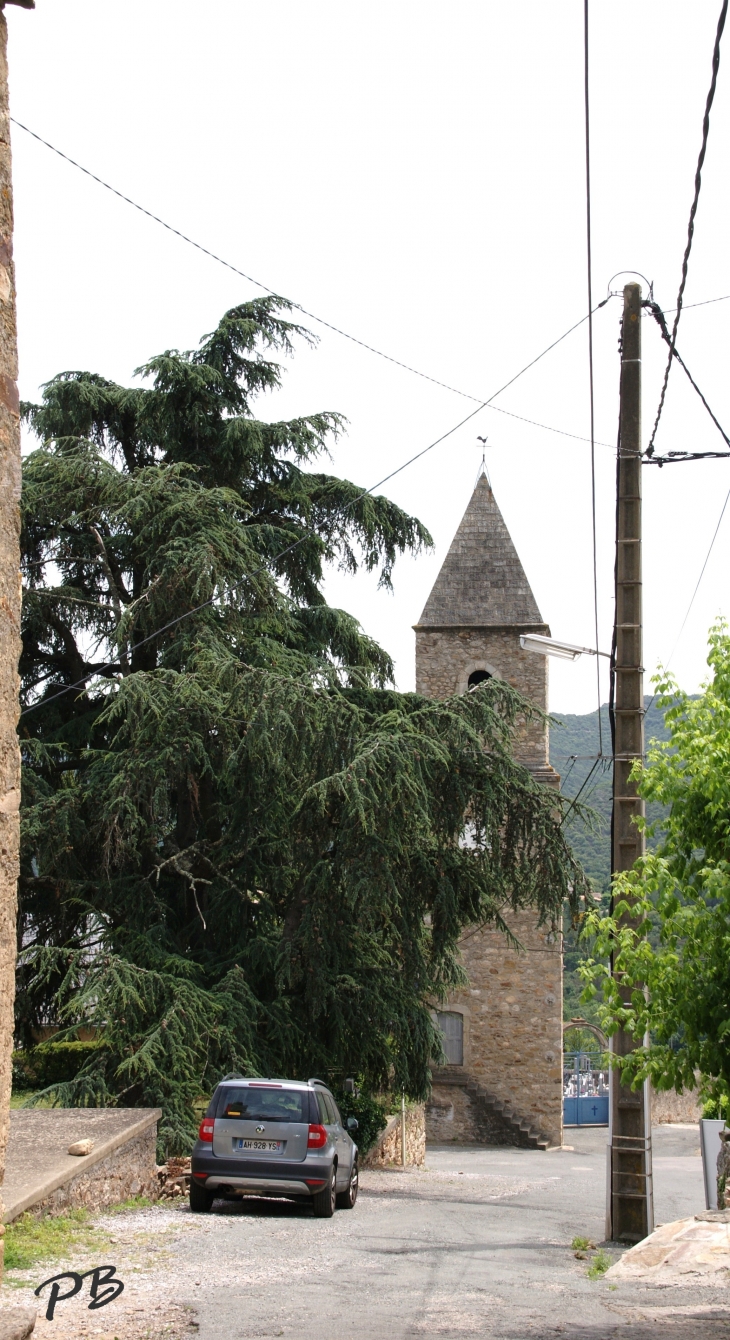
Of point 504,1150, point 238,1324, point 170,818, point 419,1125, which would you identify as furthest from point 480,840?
point 504,1150

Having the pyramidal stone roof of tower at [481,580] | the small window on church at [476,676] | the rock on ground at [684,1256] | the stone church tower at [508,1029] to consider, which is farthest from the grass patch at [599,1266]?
the pyramidal stone roof of tower at [481,580]

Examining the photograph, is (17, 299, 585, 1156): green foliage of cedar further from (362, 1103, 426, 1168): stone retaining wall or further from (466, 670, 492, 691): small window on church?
(466, 670, 492, 691): small window on church

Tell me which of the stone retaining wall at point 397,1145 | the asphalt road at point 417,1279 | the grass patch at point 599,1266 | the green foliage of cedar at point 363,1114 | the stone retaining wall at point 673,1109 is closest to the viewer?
the asphalt road at point 417,1279

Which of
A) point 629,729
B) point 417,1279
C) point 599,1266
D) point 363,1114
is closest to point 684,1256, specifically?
point 599,1266

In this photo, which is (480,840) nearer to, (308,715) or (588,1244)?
(308,715)

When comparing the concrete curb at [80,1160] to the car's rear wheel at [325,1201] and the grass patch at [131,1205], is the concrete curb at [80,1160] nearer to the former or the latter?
the grass patch at [131,1205]

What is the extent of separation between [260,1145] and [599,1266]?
3.40 m

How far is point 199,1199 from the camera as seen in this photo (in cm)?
1127

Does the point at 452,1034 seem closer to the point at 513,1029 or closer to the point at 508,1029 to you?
the point at 508,1029

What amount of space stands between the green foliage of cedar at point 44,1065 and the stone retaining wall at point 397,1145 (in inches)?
178

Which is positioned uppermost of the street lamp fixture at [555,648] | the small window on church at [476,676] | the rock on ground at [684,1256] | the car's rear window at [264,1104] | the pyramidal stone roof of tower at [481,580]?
the pyramidal stone roof of tower at [481,580]

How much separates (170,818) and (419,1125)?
9336mm

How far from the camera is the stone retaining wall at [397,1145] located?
19.5 metres

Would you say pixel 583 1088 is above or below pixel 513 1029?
below
